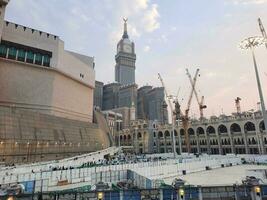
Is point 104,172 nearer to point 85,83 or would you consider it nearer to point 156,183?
point 156,183

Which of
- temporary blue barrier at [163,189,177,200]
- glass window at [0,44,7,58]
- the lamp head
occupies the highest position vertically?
glass window at [0,44,7,58]

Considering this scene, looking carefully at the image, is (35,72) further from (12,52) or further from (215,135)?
(215,135)

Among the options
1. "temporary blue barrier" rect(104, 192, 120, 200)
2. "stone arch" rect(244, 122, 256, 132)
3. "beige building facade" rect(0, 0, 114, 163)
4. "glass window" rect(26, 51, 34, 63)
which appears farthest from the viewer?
"stone arch" rect(244, 122, 256, 132)

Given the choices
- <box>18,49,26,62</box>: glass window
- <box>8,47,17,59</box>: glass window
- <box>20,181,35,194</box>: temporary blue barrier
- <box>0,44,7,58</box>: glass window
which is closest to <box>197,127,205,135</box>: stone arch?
<box>18,49,26,62</box>: glass window

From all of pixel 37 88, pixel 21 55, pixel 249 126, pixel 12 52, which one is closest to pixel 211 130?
pixel 249 126

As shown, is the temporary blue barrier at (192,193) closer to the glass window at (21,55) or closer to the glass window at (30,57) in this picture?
the glass window at (21,55)

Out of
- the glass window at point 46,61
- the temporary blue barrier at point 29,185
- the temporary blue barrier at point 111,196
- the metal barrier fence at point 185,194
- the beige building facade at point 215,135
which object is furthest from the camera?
the beige building facade at point 215,135

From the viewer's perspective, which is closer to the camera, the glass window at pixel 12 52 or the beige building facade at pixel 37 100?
the beige building facade at pixel 37 100

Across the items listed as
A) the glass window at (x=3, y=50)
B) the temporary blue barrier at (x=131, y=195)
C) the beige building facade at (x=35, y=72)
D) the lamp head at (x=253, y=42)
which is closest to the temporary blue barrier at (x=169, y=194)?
the temporary blue barrier at (x=131, y=195)

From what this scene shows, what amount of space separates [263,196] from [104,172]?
17.9 m

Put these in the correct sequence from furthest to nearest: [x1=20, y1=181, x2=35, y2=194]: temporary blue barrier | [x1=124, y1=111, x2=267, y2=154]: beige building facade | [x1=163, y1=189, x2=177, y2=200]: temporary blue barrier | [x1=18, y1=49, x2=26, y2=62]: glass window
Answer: [x1=124, y1=111, x2=267, y2=154]: beige building facade, [x1=18, y1=49, x2=26, y2=62]: glass window, [x1=20, y1=181, x2=35, y2=194]: temporary blue barrier, [x1=163, y1=189, x2=177, y2=200]: temporary blue barrier

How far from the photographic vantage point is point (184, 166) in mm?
33594

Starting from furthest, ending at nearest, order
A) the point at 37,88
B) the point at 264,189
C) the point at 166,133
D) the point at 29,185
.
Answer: the point at 166,133 → the point at 37,88 → the point at 29,185 → the point at 264,189

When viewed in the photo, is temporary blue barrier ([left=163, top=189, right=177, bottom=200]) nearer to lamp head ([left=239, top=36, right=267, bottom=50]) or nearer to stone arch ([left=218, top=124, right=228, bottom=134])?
lamp head ([left=239, top=36, right=267, bottom=50])
